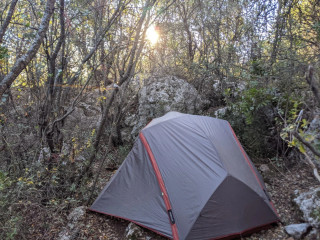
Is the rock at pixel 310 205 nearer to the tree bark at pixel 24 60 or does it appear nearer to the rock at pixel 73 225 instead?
the rock at pixel 73 225

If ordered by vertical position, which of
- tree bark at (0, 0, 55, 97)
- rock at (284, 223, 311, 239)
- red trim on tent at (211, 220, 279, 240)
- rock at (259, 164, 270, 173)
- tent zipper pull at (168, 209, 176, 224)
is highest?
tree bark at (0, 0, 55, 97)

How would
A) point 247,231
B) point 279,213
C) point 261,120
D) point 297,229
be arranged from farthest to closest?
point 261,120 < point 279,213 < point 247,231 < point 297,229

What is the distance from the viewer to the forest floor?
3533 mm

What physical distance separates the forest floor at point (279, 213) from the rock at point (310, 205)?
0.12m

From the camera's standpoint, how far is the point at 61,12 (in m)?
4.31

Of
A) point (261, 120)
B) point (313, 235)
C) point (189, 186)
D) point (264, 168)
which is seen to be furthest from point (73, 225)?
point (261, 120)

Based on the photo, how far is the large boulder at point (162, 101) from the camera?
7.29 m

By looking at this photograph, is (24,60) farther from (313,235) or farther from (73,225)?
(313,235)

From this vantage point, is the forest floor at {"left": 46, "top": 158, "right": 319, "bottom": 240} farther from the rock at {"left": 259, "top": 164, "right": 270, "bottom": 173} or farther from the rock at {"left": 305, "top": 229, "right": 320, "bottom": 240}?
the rock at {"left": 305, "top": 229, "right": 320, "bottom": 240}

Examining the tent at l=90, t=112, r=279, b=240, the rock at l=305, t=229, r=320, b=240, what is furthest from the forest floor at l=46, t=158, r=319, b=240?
the rock at l=305, t=229, r=320, b=240

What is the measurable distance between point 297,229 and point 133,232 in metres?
2.25

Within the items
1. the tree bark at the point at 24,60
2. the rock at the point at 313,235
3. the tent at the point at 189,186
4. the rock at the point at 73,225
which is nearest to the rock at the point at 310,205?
the rock at the point at 313,235

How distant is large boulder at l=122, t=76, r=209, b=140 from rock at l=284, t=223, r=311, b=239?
14.8ft

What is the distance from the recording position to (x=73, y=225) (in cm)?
373
